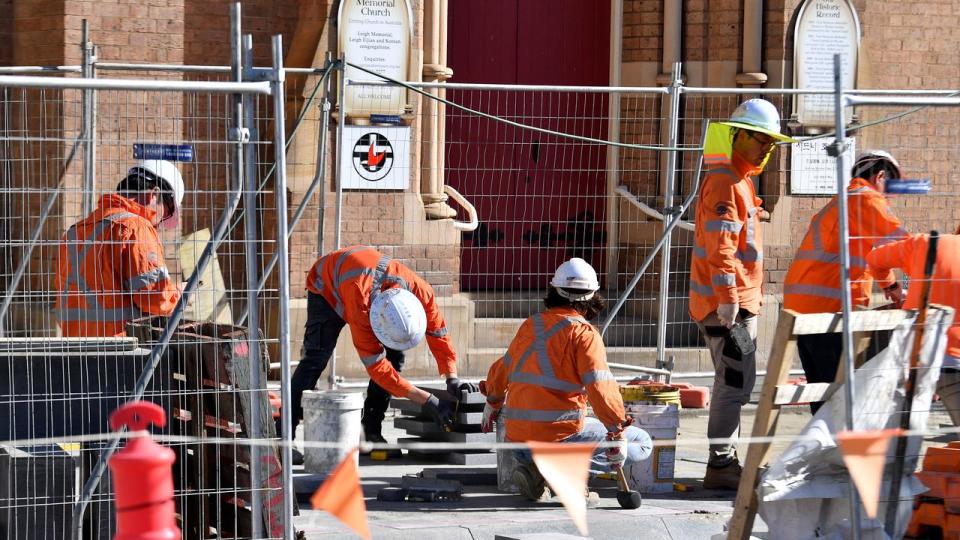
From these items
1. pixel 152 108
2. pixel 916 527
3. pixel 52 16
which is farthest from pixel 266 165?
pixel 916 527

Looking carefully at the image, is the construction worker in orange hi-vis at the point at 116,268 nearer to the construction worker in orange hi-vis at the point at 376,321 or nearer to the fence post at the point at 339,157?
the construction worker in orange hi-vis at the point at 376,321

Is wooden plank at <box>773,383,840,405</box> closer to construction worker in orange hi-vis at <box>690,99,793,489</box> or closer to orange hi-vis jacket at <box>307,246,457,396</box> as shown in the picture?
construction worker in orange hi-vis at <box>690,99,793,489</box>

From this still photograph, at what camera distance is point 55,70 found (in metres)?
9.25

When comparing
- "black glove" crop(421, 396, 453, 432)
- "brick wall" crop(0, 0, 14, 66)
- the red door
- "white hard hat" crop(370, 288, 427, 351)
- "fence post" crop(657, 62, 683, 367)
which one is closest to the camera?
"white hard hat" crop(370, 288, 427, 351)

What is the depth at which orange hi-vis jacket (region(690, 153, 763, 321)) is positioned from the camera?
812 centimetres

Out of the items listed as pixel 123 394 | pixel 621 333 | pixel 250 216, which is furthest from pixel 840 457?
pixel 621 333

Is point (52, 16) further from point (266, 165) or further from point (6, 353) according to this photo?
point (6, 353)

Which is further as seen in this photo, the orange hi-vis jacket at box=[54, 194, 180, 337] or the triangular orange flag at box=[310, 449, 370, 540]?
the orange hi-vis jacket at box=[54, 194, 180, 337]

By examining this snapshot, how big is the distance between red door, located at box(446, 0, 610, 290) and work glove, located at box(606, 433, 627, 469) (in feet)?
13.5

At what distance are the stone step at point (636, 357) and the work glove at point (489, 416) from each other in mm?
3132

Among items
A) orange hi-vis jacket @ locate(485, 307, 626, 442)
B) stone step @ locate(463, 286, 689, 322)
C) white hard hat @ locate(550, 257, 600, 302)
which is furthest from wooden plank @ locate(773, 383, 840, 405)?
stone step @ locate(463, 286, 689, 322)

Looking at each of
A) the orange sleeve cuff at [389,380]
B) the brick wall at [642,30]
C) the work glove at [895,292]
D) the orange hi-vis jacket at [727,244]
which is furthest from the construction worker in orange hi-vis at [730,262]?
the brick wall at [642,30]

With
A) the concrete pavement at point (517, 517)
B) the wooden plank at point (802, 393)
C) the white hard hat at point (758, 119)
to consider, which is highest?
the white hard hat at point (758, 119)

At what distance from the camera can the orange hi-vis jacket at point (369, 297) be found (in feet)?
27.0
